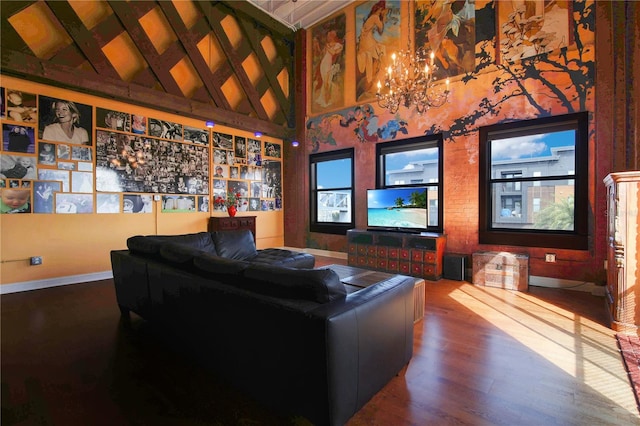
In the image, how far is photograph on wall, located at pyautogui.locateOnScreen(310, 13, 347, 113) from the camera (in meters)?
6.62

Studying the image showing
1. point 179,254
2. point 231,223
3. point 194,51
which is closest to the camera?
point 179,254

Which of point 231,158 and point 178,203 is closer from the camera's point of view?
point 178,203

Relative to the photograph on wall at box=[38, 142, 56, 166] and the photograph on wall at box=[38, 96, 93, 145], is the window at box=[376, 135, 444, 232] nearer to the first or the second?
the photograph on wall at box=[38, 96, 93, 145]

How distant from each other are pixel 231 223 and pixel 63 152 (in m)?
2.86

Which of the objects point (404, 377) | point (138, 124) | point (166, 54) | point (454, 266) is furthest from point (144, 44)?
point (454, 266)

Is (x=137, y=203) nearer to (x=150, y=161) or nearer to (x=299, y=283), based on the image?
(x=150, y=161)

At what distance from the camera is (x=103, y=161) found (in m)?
4.74

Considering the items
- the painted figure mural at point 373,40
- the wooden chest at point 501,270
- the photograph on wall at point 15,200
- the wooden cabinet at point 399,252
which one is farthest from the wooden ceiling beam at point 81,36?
the wooden chest at point 501,270

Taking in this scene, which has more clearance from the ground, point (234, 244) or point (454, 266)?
point (234, 244)

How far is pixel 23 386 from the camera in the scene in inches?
76.9

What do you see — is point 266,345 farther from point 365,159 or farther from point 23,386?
point 365,159

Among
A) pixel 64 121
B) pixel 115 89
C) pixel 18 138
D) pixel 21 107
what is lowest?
pixel 18 138

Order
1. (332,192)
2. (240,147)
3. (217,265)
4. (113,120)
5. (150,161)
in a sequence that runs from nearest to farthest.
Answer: (217,265) < (113,120) < (150,161) < (240,147) < (332,192)

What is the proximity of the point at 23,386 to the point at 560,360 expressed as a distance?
12.6ft
